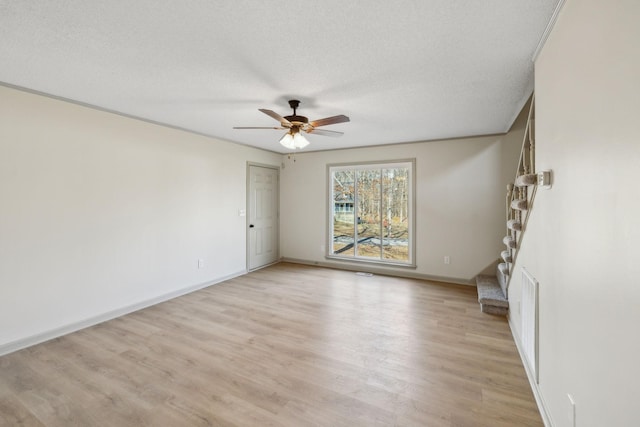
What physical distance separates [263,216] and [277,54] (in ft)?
13.4

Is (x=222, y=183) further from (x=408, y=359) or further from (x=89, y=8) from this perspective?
(x=408, y=359)

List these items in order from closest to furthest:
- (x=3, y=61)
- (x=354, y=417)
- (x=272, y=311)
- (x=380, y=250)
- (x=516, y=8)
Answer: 1. (x=516, y=8)
2. (x=354, y=417)
3. (x=3, y=61)
4. (x=272, y=311)
5. (x=380, y=250)

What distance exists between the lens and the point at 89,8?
61.9 inches

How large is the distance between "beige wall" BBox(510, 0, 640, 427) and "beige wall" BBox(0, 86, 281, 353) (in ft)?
13.7

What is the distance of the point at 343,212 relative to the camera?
5738 millimetres

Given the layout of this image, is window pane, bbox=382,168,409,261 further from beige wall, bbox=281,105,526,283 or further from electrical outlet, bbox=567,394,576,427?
electrical outlet, bbox=567,394,576,427

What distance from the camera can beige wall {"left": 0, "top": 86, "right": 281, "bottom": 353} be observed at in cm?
262

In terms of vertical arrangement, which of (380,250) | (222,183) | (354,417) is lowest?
(354,417)

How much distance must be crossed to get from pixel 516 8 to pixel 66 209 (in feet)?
13.7

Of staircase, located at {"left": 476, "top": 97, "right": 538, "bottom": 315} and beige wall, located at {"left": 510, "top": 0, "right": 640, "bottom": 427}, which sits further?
staircase, located at {"left": 476, "top": 97, "right": 538, "bottom": 315}

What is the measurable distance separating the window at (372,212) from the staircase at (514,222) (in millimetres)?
1439

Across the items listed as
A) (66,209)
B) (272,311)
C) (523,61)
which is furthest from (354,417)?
(66,209)

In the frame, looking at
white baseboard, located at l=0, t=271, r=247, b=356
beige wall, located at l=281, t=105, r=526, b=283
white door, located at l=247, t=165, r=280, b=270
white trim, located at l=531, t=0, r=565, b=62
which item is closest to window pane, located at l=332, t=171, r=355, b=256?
beige wall, located at l=281, t=105, r=526, b=283

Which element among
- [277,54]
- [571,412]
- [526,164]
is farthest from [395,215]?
[571,412]
